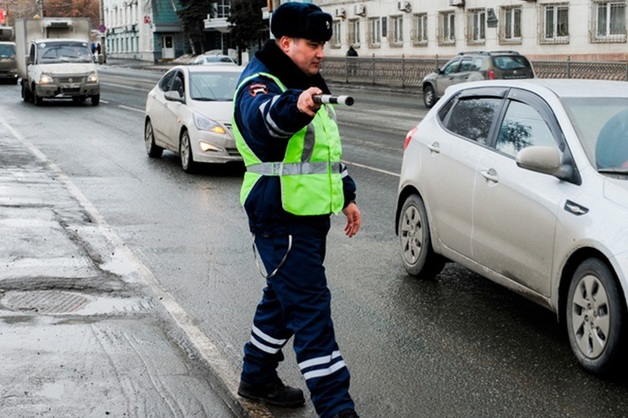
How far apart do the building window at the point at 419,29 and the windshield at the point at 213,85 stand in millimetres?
36419

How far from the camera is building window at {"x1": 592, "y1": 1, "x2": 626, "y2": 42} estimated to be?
3862 centimetres

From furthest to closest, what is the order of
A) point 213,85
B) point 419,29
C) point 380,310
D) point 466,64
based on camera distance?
1. point 419,29
2. point 466,64
3. point 213,85
4. point 380,310

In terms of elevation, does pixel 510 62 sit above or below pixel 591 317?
above

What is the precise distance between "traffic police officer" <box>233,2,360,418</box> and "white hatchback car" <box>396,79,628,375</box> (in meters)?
1.73

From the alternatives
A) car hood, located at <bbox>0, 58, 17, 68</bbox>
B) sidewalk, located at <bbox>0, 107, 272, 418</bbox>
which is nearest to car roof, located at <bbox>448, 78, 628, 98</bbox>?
sidewalk, located at <bbox>0, 107, 272, 418</bbox>

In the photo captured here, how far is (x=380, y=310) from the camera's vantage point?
23.9ft

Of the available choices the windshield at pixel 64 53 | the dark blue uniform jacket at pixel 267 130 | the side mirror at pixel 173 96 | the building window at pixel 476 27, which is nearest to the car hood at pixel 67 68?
the windshield at pixel 64 53

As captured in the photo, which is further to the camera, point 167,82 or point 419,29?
point 419,29

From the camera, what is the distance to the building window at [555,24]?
136 ft

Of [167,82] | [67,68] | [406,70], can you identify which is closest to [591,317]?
[167,82]

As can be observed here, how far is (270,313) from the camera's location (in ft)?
16.6

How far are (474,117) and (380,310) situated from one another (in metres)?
1.59

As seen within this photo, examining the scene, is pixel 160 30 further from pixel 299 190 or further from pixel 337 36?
pixel 299 190

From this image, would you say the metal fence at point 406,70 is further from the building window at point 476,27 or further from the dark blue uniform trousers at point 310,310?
the dark blue uniform trousers at point 310,310
